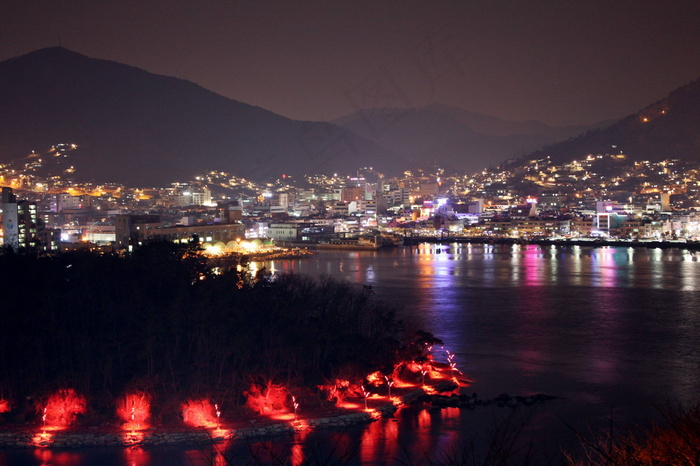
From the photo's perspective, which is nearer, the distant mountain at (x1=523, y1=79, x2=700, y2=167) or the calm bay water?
the calm bay water

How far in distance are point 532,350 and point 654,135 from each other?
100 ft

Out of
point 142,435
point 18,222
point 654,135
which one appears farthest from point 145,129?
point 142,435

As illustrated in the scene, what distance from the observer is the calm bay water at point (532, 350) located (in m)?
3.21

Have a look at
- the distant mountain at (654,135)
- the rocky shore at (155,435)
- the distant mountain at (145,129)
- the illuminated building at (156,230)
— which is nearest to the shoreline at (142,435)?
the rocky shore at (155,435)

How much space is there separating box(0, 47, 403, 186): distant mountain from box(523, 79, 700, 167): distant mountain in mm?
16054

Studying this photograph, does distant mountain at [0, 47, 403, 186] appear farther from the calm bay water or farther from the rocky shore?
the rocky shore

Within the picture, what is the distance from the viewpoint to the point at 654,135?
32.5m

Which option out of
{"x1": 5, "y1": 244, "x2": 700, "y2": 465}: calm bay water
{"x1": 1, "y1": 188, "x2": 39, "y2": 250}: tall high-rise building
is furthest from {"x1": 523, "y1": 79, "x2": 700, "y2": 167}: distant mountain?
{"x1": 1, "y1": 188, "x2": 39, "y2": 250}: tall high-rise building

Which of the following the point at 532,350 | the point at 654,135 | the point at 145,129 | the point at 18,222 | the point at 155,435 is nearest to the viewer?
the point at 155,435

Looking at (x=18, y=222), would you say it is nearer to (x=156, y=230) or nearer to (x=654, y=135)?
(x=156, y=230)

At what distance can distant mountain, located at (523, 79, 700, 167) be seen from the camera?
31.2 meters

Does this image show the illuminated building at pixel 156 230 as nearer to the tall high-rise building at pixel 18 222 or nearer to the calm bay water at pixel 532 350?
the tall high-rise building at pixel 18 222

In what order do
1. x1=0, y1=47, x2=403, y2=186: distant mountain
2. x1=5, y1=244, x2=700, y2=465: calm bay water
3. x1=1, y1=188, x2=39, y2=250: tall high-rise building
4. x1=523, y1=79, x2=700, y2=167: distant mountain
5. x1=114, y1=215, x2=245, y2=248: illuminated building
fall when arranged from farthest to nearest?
x1=0, y1=47, x2=403, y2=186: distant mountain < x1=523, y1=79, x2=700, y2=167: distant mountain < x1=114, y1=215, x2=245, y2=248: illuminated building < x1=1, y1=188, x2=39, y2=250: tall high-rise building < x1=5, y1=244, x2=700, y2=465: calm bay water

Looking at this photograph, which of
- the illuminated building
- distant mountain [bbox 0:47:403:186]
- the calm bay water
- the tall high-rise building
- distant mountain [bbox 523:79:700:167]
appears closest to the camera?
the calm bay water
